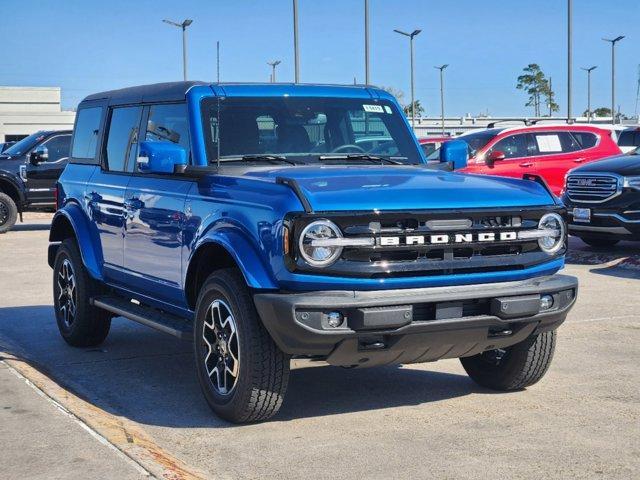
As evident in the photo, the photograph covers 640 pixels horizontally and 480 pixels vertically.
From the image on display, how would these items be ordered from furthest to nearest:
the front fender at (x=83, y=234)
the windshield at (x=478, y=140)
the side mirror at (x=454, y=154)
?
the windshield at (x=478, y=140), the front fender at (x=83, y=234), the side mirror at (x=454, y=154)

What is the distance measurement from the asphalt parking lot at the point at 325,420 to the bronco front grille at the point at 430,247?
88cm

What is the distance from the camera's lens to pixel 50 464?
4918 millimetres

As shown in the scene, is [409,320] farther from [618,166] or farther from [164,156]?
[618,166]

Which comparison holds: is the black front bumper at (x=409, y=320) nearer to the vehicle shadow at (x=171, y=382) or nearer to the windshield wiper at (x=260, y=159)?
the vehicle shadow at (x=171, y=382)

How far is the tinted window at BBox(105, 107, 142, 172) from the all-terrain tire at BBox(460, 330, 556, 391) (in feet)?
9.34

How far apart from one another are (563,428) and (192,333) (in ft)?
7.12

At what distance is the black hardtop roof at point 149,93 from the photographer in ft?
22.7

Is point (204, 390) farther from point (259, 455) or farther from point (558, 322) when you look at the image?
point (558, 322)

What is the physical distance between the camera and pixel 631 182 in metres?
13.6

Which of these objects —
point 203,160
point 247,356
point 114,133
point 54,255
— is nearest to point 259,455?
point 247,356

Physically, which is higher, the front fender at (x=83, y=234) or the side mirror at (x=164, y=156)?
the side mirror at (x=164, y=156)

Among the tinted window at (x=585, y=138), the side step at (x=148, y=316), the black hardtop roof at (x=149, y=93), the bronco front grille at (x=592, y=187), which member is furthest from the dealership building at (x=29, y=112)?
the side step at (x=148, y=316)

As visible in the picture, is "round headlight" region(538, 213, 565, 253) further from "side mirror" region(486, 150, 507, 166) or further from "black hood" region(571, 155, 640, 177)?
"side mirror" region(486, 150, 507, 166)

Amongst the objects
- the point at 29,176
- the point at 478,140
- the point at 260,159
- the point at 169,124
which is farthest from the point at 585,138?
the point at 260,159
